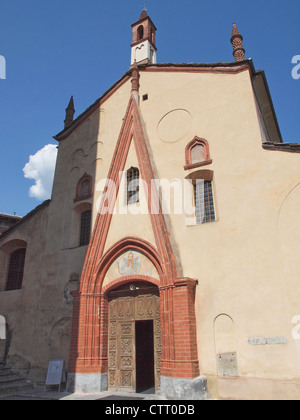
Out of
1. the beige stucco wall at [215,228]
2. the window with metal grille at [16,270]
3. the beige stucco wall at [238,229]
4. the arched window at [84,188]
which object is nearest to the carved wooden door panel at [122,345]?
the beige stucco wall at [215,228]

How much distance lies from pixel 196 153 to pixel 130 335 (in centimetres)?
716

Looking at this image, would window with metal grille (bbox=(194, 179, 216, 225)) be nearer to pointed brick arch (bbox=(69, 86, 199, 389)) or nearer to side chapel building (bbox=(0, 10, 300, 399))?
side chapel building (bbox=(0, 10, 300, 399))

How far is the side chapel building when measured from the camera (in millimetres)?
8992

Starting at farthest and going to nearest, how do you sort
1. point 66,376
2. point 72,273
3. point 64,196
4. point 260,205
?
point 64,196 < point 72,273 < point 66,376 < point 260,205

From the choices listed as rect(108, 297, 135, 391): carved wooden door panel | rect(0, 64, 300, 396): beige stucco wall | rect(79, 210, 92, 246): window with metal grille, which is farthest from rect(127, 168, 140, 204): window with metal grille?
rect(108, 297, 135, 391): carved wooden door panel

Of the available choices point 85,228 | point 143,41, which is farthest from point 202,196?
point 143,41

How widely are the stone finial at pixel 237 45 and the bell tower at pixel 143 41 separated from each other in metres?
5.05

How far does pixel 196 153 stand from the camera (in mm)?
11906

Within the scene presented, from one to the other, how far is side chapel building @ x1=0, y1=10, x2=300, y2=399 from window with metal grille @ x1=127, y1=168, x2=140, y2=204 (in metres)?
0.07

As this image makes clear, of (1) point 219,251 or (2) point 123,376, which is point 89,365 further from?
(1) point 219,251

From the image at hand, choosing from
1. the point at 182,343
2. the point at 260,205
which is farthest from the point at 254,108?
the point at 182,343

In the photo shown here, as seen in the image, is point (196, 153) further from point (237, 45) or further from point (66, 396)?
point (66, 396)

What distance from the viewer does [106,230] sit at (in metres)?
12.3

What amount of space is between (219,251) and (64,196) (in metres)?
8.48
